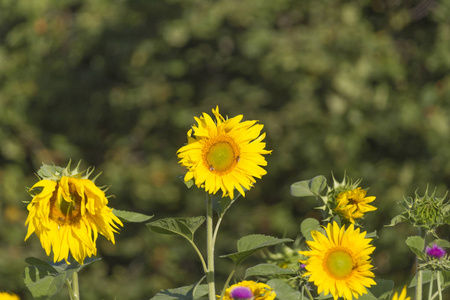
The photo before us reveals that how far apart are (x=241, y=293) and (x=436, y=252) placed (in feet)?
0.99

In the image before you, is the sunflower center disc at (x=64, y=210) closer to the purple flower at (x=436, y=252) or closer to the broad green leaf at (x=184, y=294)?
the broad green leaf at (x=184, y=294)

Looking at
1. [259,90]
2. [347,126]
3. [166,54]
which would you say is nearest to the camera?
[347,126]

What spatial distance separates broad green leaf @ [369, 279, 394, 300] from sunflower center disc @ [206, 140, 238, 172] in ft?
0.99

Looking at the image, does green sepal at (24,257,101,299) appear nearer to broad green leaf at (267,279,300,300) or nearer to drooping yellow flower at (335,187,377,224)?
broad green leaf at (267,279,300,300)

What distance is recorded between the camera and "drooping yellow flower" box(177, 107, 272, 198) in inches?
43.8

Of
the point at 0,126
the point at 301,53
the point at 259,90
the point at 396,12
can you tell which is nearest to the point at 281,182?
the point at 259,90

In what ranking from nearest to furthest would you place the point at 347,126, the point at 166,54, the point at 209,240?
the point at 209,240
the point at 347,126
the point at 166,54

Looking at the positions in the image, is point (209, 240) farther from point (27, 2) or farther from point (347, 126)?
point (27, 2)

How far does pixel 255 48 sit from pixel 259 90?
0.22 m

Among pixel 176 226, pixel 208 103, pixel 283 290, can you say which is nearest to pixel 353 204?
pixel 283 290

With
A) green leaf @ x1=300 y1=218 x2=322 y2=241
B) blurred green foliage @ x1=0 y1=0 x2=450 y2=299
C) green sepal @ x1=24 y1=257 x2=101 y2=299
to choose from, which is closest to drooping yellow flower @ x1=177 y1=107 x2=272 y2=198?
green leaf @ x1=300 y1=218 x2=322 y2=241

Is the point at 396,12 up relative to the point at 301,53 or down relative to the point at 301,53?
up

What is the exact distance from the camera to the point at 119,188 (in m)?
3.58

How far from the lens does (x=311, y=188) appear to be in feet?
3.84
